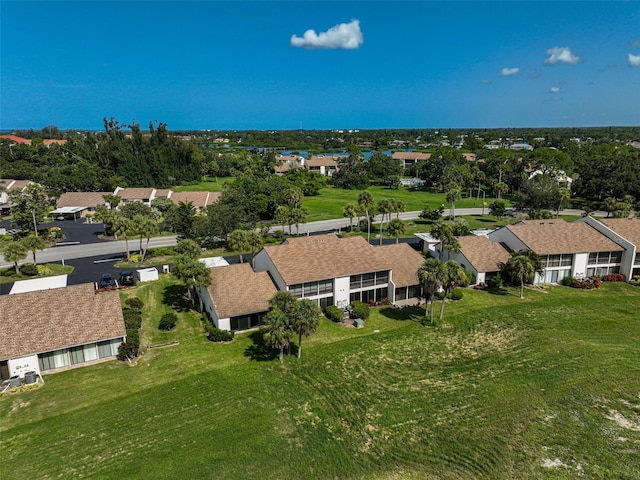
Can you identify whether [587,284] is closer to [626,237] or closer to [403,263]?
[626,237]

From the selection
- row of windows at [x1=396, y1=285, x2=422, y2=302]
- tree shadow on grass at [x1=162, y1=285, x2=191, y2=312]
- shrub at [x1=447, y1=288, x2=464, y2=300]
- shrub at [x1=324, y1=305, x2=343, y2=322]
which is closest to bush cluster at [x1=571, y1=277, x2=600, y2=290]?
shrub at [x1=447, y1=288, x2=464, y2=300]

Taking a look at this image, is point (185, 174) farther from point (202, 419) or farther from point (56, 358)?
point (202, 419)

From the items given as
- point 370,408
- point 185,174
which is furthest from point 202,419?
point 185,174

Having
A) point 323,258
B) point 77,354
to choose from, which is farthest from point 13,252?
point 323,258

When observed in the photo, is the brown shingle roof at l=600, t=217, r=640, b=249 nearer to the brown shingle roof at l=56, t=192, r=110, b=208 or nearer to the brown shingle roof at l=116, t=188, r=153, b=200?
the brown shingle roof at l=116, t=188, r=153, b=200

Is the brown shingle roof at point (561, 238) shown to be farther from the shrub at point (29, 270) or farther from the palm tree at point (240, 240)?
the shrub at point (29, 270)

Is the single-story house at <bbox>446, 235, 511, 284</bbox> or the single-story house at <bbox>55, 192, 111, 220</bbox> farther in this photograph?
the single-story house at <bbox>55, 192, 111, 220</bbox>
